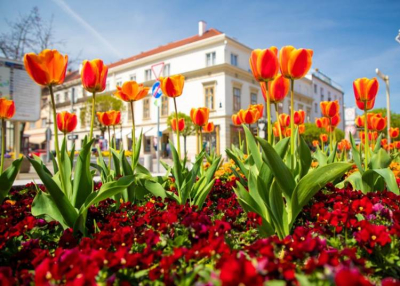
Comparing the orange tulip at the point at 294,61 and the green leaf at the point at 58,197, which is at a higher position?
the orange tulip at the point at 294,61

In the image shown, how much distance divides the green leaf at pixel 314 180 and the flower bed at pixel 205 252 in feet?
0.48

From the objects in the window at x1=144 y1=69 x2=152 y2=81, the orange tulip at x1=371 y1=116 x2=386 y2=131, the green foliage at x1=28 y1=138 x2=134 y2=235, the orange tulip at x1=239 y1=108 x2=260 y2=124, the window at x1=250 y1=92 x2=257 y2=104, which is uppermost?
the window at x1=144 y1=69 x2=152 y2=81

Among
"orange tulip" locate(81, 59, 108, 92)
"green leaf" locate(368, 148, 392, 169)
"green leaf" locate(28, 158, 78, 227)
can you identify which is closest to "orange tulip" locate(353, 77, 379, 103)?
"green leaf" locate(368, 148, 392, 169)

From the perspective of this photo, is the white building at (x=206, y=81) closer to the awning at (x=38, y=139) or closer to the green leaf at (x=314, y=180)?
the awning at (x=38, y=139)

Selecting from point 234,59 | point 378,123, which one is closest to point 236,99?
point 234,59

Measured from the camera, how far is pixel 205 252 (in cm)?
113

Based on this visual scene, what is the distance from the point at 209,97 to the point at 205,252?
80.1 feet

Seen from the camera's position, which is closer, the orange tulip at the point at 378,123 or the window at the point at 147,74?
the orange tulip at the point at 378,123

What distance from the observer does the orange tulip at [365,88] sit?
2221mm

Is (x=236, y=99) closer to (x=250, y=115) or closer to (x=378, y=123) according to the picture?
(x=378, y=123)

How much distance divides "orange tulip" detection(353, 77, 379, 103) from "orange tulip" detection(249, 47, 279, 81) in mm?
910

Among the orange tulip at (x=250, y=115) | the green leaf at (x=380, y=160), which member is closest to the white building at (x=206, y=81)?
the orange tulip at (x=250, y=115)

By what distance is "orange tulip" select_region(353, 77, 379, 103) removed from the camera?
222 centimetres

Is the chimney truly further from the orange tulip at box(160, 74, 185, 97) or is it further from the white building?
the orange tulip at box(160, 74, 185, 97)
